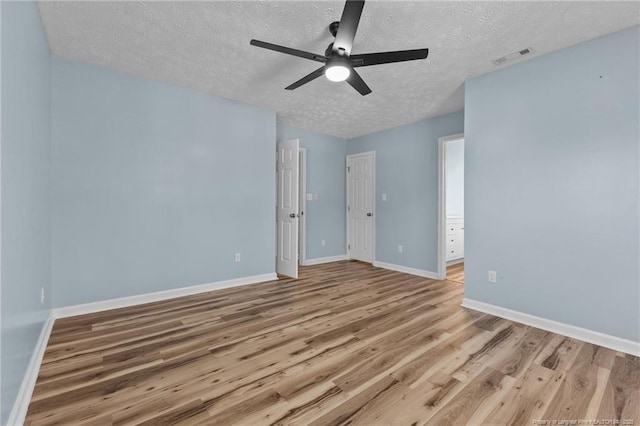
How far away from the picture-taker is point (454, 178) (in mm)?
5852

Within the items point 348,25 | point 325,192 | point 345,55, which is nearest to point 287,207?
point 325,192

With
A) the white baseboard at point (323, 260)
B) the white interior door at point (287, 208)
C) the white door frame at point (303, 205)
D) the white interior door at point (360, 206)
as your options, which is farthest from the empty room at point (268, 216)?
the white interior door at point (360, 206)

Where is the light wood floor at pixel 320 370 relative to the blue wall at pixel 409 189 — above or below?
below

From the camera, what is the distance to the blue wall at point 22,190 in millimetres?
1307

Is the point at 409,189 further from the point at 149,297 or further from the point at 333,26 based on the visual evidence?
the point at 149,297

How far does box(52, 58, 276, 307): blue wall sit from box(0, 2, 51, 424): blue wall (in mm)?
441

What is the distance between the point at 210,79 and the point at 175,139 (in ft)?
2.73

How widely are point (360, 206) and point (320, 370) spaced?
4044 millimetres

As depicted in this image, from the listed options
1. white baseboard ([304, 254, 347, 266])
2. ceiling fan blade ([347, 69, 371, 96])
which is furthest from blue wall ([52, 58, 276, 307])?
ceiling fan blade ([347, 69, 371, 96])

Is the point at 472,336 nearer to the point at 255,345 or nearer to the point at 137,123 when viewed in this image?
the point at 255,345

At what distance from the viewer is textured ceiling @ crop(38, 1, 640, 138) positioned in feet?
6.61

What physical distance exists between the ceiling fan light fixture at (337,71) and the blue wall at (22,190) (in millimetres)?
1705

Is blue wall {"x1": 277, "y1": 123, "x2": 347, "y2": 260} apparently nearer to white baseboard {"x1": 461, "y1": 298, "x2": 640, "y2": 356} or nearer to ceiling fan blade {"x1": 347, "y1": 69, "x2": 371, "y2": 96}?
ceiling fan blade {"x1": 347, "y1": 69, "x2": 371, "y2": 96}

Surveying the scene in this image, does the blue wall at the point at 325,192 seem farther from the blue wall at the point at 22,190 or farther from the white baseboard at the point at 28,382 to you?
the white baseboard at the point at 28,382
